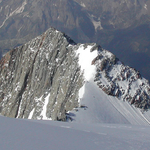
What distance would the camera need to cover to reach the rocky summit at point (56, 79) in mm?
74375

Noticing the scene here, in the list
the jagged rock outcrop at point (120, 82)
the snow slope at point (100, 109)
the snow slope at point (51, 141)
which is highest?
the jagged rock outcrop at point (120, 82)

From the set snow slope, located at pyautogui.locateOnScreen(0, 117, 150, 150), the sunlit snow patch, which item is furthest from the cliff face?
snow slope, located at pyautogui.locateOnScreen(0, 117, 150, 150)

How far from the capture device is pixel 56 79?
87.6 metres

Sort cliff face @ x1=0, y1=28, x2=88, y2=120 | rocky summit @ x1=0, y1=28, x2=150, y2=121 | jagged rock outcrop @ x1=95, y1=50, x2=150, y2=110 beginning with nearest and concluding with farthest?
jagged rock outcrop @ x1=95, y1=50, x2=150, y2=110, rocky summit @ x1=0, y1=28, x2=150, y2=121, cliff face @ x1=0, y1=28, x2=88, y2=120

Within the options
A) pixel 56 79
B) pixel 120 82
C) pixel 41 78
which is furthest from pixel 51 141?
pixel 41 78

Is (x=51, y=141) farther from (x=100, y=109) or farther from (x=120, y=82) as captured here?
(x=120, y=82)

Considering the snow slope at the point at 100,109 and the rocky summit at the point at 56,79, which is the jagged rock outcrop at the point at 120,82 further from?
the snow slope at the point at 100,109

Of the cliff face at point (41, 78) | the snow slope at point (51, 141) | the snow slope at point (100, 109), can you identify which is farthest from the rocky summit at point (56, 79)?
the snow slope at point (51, 141)

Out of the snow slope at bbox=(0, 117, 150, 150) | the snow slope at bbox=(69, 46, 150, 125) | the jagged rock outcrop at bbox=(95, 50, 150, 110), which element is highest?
the jagged rock outcrop at bbox=(95, 50, 150, 110)

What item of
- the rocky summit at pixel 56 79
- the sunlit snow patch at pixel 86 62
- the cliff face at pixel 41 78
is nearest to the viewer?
the rocky summit at pixel 56 79

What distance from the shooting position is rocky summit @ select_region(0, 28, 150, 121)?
244ft

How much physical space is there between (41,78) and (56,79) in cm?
791

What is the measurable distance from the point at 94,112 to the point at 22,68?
4782cm

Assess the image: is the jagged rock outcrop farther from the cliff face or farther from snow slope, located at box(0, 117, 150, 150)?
snow slope, located at box(0, 117, 150, 150)
